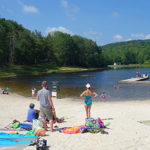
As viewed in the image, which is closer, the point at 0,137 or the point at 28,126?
the point at 0,137

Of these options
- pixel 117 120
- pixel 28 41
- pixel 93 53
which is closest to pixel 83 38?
pixel 93 53

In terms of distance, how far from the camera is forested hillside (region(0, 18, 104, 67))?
3233 inches

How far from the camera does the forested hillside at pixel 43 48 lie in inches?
3233

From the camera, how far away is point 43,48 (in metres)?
104

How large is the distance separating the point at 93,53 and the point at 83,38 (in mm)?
12877

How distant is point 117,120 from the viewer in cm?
1211

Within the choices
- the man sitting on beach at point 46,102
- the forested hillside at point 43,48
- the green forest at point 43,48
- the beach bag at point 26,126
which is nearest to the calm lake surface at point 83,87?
the beach bag at point 26,126

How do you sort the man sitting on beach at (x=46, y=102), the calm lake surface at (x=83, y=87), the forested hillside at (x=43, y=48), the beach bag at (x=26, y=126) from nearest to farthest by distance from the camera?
the man sitting on beach at (x=46, y=102) < the beach bag at (x=26, y=126) < the calm lake surface at (x=83, y=87) < the forested hillside at (x=43, y=48)

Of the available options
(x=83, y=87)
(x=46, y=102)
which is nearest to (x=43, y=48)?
(x=83, y=87)

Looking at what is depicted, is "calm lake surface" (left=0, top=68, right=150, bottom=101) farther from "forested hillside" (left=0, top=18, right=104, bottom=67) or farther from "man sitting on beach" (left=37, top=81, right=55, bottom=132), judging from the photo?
"forested hillside" (left=0, top=18, right=104, bottom=67)

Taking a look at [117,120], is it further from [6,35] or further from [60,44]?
[60,44]

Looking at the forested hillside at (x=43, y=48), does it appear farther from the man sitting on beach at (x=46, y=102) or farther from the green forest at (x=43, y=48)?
the man sitting on beach at (x=46, y=102)

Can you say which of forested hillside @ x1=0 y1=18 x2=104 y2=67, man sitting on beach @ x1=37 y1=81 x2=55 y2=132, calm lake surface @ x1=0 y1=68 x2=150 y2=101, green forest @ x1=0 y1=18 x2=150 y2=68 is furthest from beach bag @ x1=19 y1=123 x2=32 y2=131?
green forest @ x1=0 y1=18 x2=150 y2=68

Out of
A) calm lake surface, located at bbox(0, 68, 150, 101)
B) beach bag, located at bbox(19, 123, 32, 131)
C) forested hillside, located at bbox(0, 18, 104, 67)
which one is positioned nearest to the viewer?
beach bag, located at bbox(19, 123, 32, 131)
